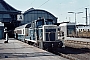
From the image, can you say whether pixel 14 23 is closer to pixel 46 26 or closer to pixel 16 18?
pixel 16 18

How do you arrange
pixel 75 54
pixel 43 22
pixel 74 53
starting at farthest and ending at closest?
1. pixel 43 22
2. pixel 74 53
3. pixel 75 54

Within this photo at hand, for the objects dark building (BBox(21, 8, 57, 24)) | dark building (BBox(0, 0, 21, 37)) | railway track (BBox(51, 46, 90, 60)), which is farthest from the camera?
dark building (BBox(21, 8, 57, 24))

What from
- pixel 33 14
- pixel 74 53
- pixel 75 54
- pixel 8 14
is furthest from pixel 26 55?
pixel 33 14

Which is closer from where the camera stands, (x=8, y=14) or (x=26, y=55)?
(x=26, y=55)

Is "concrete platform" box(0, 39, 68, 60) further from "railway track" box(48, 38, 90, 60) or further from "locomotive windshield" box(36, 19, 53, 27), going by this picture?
"locomotive windshield" box(36, 19, 53, 27)

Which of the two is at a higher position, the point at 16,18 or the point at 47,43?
the point at 16,18

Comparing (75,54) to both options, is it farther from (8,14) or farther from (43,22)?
(8,14)

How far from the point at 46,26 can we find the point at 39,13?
73.0 m

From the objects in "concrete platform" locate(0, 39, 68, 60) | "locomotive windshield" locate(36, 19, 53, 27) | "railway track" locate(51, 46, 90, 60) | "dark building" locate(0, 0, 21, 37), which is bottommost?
"railway track" locate(51, 46, 90, 60)

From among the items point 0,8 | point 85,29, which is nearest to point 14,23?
point 0,8

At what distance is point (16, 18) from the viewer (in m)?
96.2

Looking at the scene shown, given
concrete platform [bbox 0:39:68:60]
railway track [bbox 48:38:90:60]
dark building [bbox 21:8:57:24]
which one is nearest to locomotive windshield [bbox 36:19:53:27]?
railway track [bbox 48:38:90:60]

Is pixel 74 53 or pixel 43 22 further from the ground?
pixel 43 22

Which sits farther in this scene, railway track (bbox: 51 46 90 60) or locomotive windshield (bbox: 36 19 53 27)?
locomotive windshield (bbox: 36 19 53 27)
